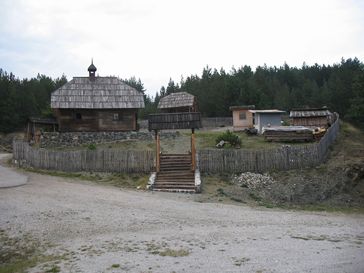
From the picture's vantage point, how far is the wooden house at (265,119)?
123 feet

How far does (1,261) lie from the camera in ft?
33.5

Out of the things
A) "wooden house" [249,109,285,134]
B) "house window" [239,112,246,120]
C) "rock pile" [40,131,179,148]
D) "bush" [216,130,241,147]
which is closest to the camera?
"bush" [216,130,241,147]

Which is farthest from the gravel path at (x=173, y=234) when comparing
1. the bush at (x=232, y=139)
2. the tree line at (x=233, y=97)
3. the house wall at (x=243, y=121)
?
the tree line at (x=233, y=97)

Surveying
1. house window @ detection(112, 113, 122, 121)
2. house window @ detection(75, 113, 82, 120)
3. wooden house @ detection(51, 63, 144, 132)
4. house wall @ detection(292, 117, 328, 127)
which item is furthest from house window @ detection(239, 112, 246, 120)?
house window @ detection(75, 113, 82, 120)

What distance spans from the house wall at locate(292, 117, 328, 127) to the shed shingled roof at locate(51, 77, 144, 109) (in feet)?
53.9

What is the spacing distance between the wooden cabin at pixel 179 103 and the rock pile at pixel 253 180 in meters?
25.6

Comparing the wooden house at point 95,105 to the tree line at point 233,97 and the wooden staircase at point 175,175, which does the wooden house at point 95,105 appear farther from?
the tree line at point 233,97

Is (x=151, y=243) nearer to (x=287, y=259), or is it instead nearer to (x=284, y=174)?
(x=287, y=259)

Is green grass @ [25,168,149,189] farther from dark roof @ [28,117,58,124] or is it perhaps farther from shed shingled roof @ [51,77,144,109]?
dark roof @ [28,117,58,124]

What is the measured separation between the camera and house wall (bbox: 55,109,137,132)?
34719 mm

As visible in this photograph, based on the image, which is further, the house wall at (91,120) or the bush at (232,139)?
the house wall at (91,120)

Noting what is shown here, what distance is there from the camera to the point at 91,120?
3503 centimetres

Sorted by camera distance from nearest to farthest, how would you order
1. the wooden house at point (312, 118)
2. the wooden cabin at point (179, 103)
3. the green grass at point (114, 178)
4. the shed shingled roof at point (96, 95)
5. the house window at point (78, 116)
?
the green grass at point (114, 178) → the shed shingled roof at point (96, 95) → the house window at point (78, 116) → the wooden house at point (312, 118) → the wooden cabin at point (179, 103)

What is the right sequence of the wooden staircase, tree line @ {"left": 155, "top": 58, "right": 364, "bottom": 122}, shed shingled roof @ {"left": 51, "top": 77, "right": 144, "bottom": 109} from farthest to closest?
tree line @ {"left": 155, "top": 58, "right": 364, "bottom": 122}, shed shingled roof @ {"left": 51, "top": 77, "right": 144, "bottom": 109}, the wooden staircase
